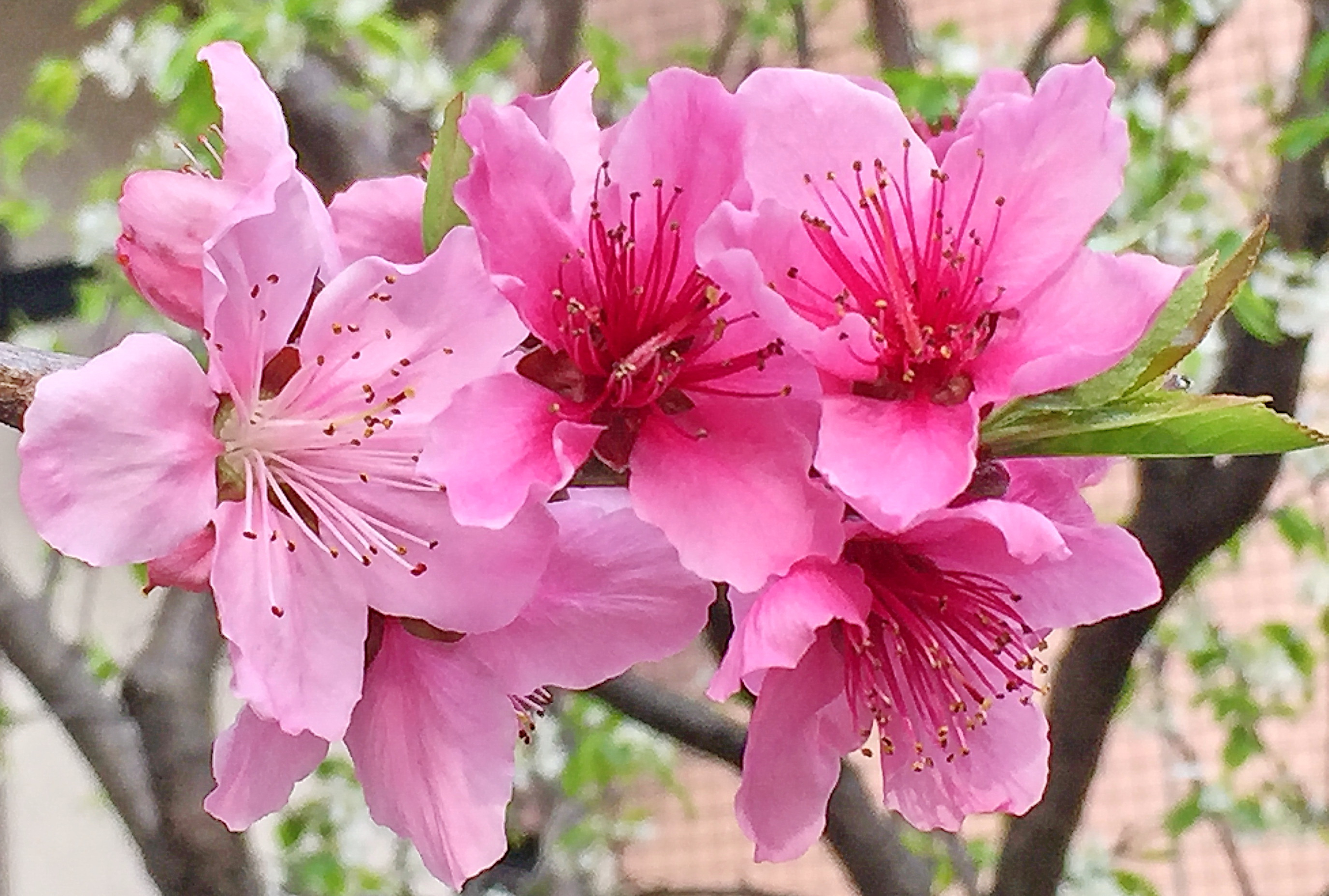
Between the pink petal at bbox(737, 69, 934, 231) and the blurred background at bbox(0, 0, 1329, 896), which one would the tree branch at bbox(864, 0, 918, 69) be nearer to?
the blurred background at bbox(0, 0, 1329, 896)

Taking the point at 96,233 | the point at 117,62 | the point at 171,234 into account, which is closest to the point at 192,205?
the point at 171,234

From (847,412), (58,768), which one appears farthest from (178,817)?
(58,768)

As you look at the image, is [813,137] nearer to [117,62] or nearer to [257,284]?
[257,284]

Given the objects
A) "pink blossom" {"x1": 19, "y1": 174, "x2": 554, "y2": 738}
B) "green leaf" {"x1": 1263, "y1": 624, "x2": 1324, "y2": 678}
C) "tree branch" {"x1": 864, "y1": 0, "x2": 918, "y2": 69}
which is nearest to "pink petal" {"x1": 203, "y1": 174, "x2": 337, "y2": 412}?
"pink blossom" {"x1": 19, "y1": 174, "x2": 554, "y2": 738}

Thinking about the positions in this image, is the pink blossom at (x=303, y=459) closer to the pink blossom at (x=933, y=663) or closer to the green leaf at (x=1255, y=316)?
the pink blossom at (x=933, y=663)

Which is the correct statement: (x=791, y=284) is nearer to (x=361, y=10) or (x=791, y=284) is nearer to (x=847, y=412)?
(x=847, y=412)

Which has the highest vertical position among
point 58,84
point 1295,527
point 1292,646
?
point 58,84
